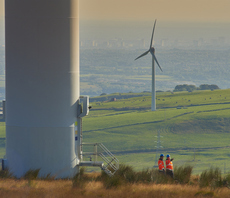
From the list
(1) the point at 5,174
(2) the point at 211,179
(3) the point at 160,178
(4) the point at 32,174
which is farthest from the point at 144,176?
(1) the point at 5,174

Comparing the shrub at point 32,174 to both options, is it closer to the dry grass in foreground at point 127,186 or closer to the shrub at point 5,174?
the dry grass in foreground at point 127,186

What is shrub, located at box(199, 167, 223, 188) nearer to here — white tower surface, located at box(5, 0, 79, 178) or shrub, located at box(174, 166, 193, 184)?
shrub, located at box(174, 166, 193, 184)

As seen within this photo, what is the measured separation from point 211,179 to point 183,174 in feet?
5.63

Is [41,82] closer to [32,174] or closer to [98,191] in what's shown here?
[32,174]

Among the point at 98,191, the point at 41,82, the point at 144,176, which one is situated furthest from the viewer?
the point at 41,82

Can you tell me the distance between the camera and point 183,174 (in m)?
22.0

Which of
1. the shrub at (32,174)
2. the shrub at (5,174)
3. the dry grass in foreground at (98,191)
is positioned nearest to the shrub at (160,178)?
the dry grass in foreground at (98,191)

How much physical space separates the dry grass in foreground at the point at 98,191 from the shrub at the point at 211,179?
100 centimetres

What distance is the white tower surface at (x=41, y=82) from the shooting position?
21844mm

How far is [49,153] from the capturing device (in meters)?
22.2

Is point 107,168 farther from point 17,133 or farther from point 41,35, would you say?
point 41,35

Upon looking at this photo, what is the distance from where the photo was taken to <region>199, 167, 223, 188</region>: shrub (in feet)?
63.8

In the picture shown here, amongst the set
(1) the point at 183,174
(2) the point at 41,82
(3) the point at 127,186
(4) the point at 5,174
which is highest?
(2) the point at 41,82

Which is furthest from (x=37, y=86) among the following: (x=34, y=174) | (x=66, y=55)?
(x=34, y=174)
